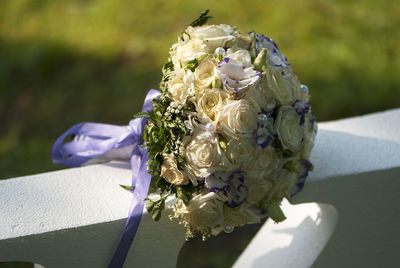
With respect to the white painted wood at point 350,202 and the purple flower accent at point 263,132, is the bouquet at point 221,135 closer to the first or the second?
the purple flower accent at point 263,132

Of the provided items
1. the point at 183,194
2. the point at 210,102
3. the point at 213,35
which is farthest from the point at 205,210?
the point at 213,35

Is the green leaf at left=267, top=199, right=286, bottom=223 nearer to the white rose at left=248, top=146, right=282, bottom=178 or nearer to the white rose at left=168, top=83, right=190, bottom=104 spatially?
the white rose at left=248, top=146, right=282, bottom=178

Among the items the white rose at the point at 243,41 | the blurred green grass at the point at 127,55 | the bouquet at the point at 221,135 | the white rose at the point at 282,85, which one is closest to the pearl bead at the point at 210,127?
the bouquet at the point at 221,135

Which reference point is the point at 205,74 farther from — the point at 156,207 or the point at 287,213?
the point at 287,213

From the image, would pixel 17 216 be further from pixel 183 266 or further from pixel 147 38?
pixel 147 38

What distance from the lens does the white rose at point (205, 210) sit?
7.11ft

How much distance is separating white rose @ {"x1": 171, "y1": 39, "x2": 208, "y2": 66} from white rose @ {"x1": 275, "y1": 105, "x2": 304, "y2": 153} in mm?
296

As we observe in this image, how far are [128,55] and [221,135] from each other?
291 cm

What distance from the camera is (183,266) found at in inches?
144

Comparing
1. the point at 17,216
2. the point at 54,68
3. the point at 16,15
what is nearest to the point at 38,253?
the point at 17,216

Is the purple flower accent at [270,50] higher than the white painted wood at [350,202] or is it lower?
higher

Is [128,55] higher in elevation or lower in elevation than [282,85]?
lower

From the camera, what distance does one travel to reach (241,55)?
224 centimetres

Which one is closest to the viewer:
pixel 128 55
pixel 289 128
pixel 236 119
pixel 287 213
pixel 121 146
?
pixel 236 119
